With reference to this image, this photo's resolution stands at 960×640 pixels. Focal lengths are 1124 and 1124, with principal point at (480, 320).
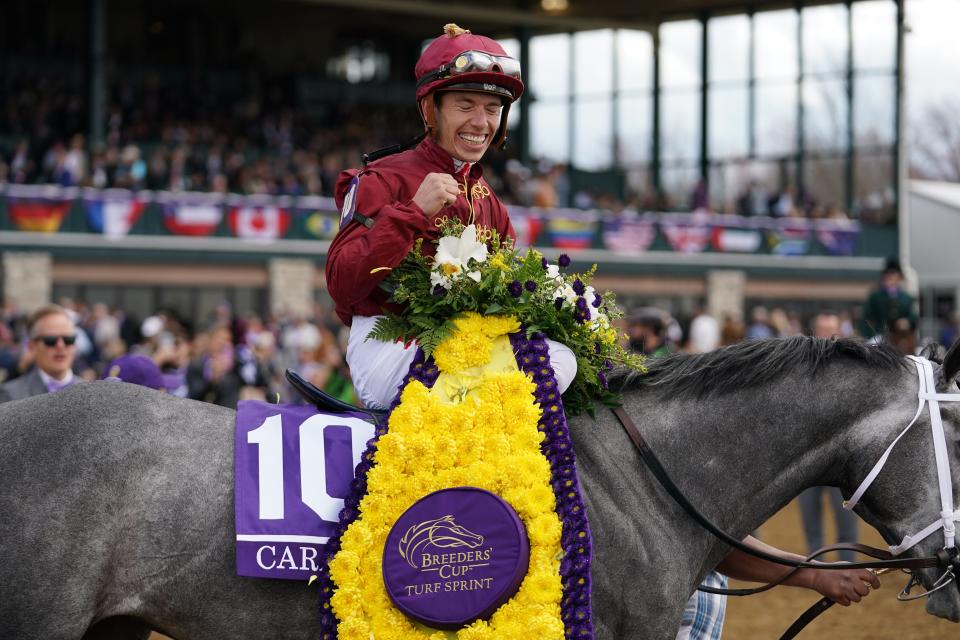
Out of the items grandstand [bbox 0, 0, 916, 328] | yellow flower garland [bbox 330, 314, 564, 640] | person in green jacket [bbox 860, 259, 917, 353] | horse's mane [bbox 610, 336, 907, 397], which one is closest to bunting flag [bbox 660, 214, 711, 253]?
grandstand [bbox 0, 0, 916, 328]

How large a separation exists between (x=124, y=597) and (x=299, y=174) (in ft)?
67.5

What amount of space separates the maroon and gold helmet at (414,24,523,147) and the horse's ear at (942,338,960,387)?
4.83 ft

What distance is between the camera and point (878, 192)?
32.6 m

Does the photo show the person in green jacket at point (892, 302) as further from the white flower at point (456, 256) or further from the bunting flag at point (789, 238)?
the bunting flag at point (789, 238)

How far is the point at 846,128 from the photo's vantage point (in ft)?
106

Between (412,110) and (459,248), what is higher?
(412,110)

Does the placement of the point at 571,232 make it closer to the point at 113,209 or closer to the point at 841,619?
the point at 113,209

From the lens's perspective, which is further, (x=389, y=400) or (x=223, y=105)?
(x=223, y=105)

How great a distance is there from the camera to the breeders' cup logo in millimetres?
2965

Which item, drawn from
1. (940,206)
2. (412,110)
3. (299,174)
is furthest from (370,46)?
(940,206)

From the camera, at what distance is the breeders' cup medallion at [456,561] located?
2951 millimetres

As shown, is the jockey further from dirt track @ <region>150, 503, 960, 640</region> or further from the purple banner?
dirt track @ <region>150, 503, 960, 640</region>

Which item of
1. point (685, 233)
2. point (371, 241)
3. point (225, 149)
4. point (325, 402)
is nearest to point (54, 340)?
point (325, 402)

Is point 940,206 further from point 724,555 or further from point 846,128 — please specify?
point 724,555
